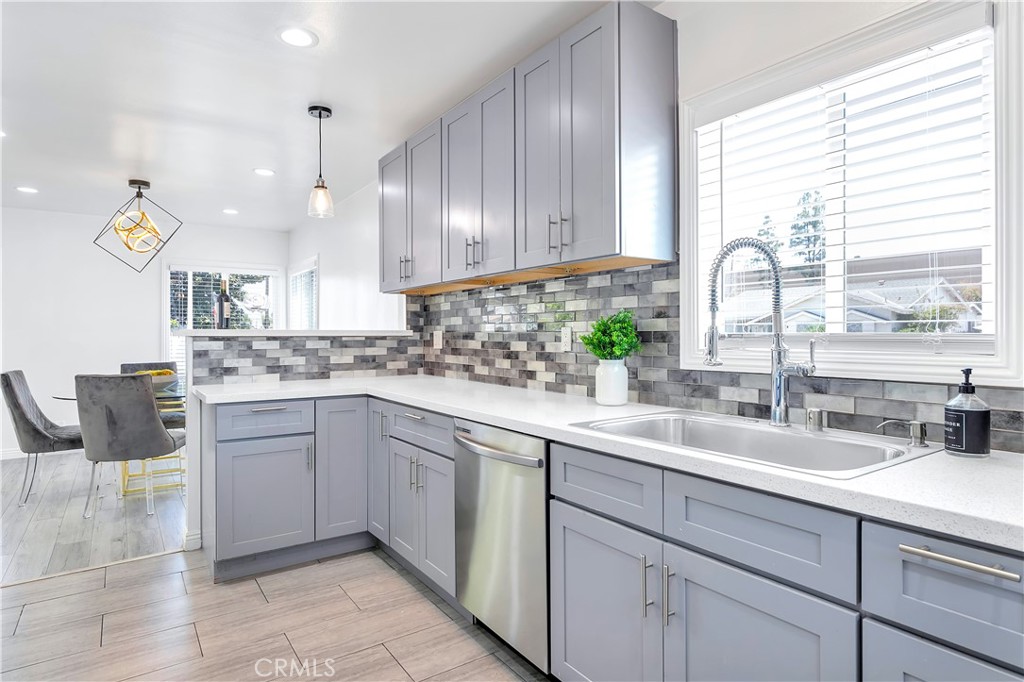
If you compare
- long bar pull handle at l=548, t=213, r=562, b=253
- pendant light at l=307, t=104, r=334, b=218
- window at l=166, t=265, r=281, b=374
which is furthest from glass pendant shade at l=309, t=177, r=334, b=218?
window at l=166, t=265, r=281, b=374

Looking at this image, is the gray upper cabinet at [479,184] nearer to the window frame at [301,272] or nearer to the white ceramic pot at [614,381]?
the white ceramic pot at [614,381]

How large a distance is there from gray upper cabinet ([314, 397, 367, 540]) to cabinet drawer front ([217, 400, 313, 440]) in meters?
0.08

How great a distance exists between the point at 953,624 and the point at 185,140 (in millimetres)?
4284

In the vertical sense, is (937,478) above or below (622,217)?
below

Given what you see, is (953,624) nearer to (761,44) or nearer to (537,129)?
(761,44)

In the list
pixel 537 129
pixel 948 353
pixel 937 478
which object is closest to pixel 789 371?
pixel 948 353

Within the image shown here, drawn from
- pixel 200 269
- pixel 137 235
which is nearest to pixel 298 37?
pixel 137 235

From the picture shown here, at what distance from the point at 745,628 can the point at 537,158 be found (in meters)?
1.79

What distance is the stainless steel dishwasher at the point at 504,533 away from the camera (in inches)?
71.4

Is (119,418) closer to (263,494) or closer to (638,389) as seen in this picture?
(263,494)

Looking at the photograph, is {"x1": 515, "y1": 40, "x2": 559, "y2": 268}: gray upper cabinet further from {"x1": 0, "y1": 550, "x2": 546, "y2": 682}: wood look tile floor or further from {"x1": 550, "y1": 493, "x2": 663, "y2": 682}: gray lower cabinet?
{"x1": 0, "y1": 550, "x2": 546, "y2": 682}: wood look tile floor

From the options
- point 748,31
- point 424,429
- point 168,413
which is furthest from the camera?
point 168,413

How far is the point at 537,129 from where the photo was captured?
2.30m

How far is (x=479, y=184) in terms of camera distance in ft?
8.68
